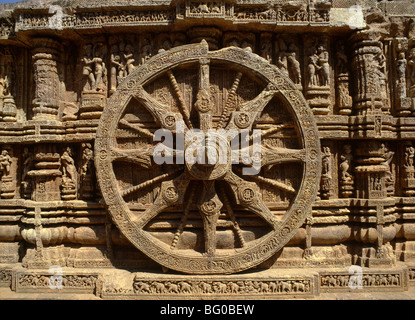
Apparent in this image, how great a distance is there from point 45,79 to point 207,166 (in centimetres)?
289

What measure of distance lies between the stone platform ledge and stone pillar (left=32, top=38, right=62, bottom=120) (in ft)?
7.79

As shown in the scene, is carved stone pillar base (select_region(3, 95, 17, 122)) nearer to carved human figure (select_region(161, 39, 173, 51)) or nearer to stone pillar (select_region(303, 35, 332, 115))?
carved human figure (select_region(161, 39, 173, 51))

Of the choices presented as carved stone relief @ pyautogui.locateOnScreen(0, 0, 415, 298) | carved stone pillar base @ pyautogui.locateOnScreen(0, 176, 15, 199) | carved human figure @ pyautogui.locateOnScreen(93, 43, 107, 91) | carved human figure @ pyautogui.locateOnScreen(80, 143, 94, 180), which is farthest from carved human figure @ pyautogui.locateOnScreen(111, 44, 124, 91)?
carved stone pillar base @ pyautogui.locateOnScreen(0, 176, 15, 199)

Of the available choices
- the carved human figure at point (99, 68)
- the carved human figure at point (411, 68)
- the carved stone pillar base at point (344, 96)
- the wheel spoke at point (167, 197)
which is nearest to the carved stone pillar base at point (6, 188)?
the carved human figure at point (99, 68)

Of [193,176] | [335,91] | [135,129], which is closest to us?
[193,176]

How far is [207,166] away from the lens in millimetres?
3867

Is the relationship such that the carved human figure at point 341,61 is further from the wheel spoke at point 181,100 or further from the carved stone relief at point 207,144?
the wheel spoke at point 181,100

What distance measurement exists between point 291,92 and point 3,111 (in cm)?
445

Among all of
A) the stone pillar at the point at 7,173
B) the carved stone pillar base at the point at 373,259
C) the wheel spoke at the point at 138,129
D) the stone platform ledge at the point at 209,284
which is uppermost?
the wheel spoke at the point at 138,129

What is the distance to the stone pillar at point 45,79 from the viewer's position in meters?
4.50

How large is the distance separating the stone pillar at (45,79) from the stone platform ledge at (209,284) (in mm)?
2373

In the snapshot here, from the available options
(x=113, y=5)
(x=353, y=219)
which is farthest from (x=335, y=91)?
(x=113, y=5)

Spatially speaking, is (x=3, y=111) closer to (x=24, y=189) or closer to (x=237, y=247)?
(x=24, y=189)

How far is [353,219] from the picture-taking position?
4520 millimetres
